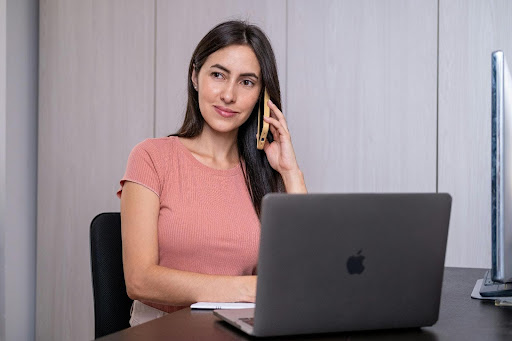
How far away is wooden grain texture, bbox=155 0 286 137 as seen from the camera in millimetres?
3430

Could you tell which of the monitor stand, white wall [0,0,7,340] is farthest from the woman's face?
white wall [0,0,7,340]

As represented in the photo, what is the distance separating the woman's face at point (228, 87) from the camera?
2146 mm

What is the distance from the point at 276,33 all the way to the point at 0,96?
1452mm

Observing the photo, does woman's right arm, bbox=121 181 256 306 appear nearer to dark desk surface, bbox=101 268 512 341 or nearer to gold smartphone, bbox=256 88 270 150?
dark desk surface, bbox=101 268 512 341

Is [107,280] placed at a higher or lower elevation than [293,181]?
lower

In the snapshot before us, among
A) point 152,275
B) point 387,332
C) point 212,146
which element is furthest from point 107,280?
point 387,332

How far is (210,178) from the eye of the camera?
2.17 m

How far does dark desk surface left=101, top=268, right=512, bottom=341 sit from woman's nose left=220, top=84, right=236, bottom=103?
893mm

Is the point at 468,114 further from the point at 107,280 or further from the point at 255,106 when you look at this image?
the point at 107,280

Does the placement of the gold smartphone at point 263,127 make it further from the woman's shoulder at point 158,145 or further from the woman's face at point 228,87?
the woman's shoulder at point 158,145

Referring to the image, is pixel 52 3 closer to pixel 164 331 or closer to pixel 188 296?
pixel 188 296

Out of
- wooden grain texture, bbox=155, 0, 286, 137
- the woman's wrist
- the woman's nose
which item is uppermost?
wooden grain texture, bbox=155, 0, 286, 137

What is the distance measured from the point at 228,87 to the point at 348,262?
1.11 metres

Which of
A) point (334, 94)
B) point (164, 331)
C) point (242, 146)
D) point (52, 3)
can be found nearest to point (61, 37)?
point (52, 3)
